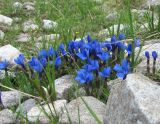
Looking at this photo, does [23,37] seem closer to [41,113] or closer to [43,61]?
[43,61]

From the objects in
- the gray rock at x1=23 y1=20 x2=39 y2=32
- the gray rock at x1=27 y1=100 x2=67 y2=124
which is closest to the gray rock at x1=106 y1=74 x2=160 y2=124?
the gray rock at x1=27 y1=100 x2=67 y2=124

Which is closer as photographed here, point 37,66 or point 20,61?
point 37,66

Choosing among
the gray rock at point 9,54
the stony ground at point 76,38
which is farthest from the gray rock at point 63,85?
the gray rock at point 9,54

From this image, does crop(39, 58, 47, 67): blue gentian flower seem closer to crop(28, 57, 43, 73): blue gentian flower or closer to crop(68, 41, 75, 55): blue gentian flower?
crop(28, 57, 43, 73): blue gentian flower

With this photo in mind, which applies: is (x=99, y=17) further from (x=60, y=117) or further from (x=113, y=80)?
(x=60, y=117)

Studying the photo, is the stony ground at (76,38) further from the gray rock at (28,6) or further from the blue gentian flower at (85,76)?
the blue gentian flower at (85,76)

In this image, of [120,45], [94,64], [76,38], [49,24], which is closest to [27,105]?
[94,64]

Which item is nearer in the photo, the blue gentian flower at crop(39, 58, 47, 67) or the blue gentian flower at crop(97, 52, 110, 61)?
the blue gentian flower at crop(97, 52, 110, 61)
